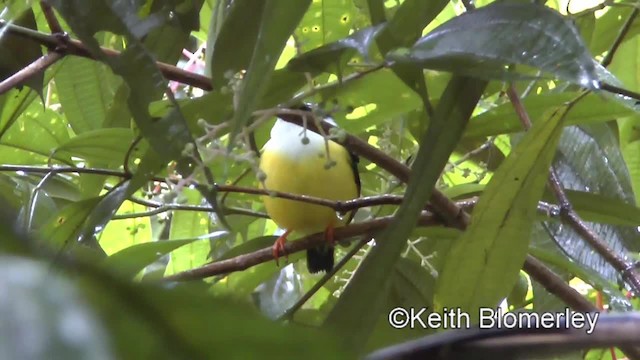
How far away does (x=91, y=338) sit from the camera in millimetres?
133

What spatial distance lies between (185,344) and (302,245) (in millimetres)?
912

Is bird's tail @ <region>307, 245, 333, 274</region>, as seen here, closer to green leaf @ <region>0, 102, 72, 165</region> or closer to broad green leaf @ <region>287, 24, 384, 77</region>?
green leaf @ <region>0, 102, 72, 165</region>

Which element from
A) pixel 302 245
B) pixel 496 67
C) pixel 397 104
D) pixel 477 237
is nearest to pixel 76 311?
pixel 496 67

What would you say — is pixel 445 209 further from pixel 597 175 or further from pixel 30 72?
pixel 30 72

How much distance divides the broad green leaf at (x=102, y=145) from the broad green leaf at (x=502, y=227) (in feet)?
1.19

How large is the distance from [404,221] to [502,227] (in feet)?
0.57

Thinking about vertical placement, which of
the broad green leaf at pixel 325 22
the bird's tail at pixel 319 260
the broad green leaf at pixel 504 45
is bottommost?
the bird's tail at pixel 319 260

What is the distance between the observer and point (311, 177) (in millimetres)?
1378

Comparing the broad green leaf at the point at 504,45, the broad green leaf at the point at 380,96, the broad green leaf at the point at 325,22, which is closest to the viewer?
the broad green leaf at the point at 504,45

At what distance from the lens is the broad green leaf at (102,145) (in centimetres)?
87

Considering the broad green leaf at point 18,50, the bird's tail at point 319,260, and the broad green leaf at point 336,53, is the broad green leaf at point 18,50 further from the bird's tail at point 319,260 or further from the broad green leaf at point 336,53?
the bird's tail at point 319,260

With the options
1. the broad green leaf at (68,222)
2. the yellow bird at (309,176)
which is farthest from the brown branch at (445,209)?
the yellow bird at (309,176)

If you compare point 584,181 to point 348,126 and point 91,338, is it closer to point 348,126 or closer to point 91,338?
point 348,126

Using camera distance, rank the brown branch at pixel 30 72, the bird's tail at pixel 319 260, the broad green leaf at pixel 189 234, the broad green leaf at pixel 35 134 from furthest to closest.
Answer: the bird's tail at pixel 319 260, the broad green leaf at pixel 189 234, the broad green leaf at pixel 35 134, the brown branch at pixel 30 72
